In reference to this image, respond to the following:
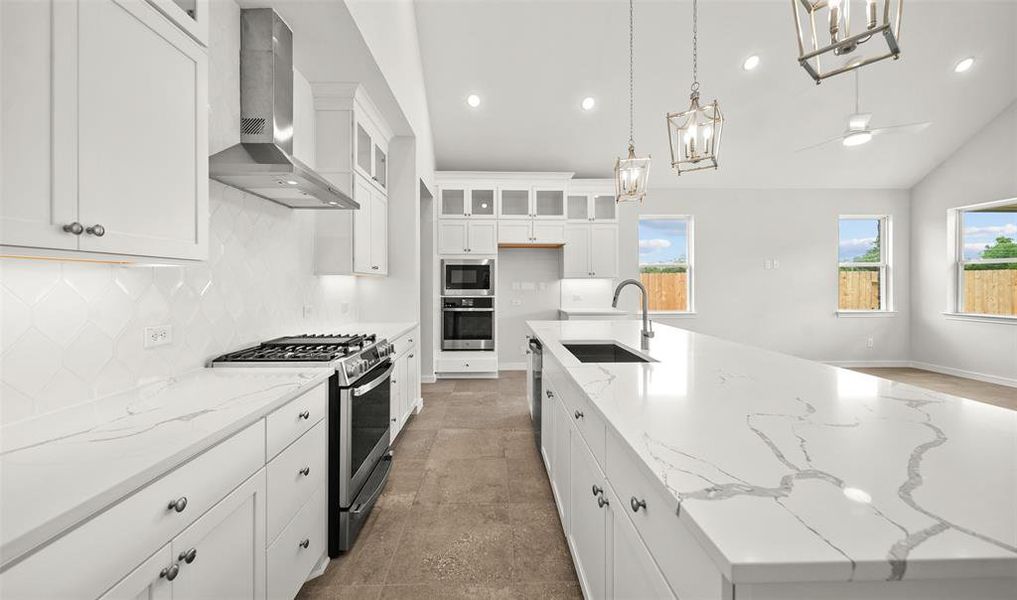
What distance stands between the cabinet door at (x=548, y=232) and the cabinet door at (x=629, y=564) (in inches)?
175

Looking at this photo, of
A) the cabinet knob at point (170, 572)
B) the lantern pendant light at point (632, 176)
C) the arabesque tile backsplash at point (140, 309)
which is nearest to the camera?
the cabinet knob at point (170, 572)

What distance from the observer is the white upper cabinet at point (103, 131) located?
0.87 metres

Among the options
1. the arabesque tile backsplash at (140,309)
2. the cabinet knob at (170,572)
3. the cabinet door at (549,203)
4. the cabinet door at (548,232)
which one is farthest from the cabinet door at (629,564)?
the cabinet door at (549,203)

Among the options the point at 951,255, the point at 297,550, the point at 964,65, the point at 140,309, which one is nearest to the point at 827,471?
the point at 297,550

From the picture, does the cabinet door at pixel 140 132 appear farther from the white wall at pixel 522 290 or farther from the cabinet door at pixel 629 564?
the white wall at pixel 522 290

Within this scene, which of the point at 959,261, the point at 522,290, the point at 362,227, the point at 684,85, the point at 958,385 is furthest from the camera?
the point at 522,290

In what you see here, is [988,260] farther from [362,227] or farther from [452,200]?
[362,227]

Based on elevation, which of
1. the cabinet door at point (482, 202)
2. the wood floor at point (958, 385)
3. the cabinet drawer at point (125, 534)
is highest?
the cabinet door at point (482, 202)

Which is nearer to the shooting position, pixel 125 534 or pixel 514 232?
pixel 125 534

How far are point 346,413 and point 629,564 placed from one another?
1347 millimetres

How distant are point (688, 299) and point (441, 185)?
3.96 meters

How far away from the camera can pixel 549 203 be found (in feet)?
17.9

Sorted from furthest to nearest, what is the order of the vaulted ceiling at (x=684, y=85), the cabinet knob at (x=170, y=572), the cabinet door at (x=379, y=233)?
1. the vaulted ceiling at (x=684, y=85)
2. the cabinet door at (x=379, y=233)
3. the cabinet knob at (x=170, y=572)

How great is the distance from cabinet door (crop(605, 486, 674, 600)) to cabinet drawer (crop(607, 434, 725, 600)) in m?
0.02
